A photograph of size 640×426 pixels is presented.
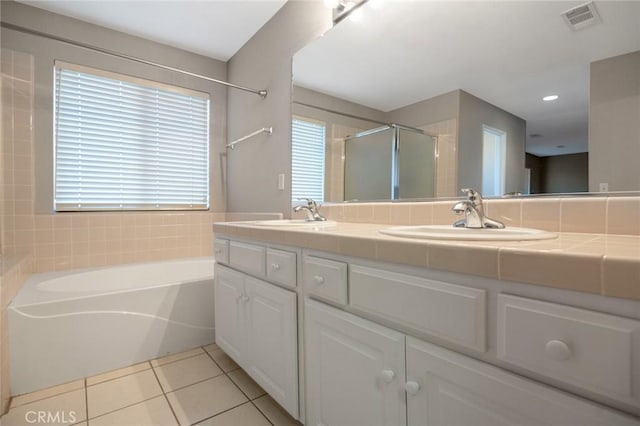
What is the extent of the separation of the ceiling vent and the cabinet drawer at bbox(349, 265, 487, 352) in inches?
36.2

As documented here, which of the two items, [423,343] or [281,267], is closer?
[423,343]

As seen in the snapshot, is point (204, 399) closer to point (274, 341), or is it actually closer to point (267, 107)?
point (274, 341)

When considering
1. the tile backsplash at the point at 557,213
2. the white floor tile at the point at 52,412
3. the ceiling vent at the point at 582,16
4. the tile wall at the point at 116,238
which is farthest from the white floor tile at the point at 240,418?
the ceiling vent at the point at 582,16

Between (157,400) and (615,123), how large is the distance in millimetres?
2076

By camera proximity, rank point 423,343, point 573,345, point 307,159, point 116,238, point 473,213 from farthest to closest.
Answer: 1. point 116,238
2. point 307,159
3. point 473,213
4. point 423,343
5. point 573,345

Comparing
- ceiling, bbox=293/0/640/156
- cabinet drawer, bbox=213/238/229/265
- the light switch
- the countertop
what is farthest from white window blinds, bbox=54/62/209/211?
the countertop

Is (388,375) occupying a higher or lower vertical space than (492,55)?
lower

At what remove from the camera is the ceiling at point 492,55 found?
3.03ft

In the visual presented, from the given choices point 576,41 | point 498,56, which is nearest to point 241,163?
point 498,56

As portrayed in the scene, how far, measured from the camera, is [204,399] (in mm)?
1443

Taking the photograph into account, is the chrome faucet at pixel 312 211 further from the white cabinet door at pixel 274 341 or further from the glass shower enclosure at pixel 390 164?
the white cabinet door at pixel 274 341

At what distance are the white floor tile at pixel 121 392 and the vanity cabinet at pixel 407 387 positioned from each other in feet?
3.10

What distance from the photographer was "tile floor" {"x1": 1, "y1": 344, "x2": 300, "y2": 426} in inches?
51.0

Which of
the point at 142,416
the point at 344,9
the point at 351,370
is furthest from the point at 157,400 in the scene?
the point at 344,9
